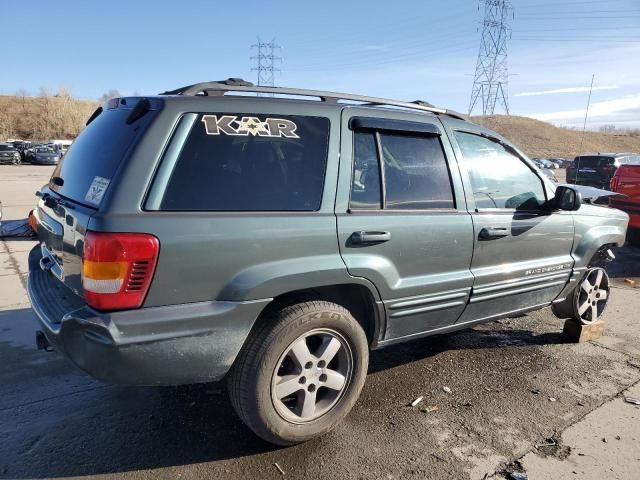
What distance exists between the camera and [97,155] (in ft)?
8.88

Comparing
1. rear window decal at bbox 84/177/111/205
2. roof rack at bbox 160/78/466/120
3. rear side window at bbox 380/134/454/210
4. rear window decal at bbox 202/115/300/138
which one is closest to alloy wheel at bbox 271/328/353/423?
rear side window at bbox 380/134/454/210

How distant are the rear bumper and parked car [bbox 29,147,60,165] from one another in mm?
38535

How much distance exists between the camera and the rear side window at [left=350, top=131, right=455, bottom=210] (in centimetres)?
296

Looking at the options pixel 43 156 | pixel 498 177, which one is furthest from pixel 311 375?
pixel 43 156

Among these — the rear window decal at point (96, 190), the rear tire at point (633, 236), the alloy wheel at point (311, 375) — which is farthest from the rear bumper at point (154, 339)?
the rear tire at point (633, 236)

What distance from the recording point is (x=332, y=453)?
109 inches

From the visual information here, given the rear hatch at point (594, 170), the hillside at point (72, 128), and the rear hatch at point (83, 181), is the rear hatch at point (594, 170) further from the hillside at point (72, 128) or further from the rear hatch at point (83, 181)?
the hillside at point (72, 128)

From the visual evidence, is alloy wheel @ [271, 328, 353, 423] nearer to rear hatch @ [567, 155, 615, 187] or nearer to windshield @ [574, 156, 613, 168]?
rear hatch @ [567, 155, 615, 187]

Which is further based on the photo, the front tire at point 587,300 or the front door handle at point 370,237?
the front tire at point 587,300

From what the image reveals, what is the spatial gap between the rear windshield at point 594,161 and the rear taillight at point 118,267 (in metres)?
19.5

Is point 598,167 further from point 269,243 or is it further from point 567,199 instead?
point 269,243

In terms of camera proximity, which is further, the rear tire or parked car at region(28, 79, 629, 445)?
the rear tire

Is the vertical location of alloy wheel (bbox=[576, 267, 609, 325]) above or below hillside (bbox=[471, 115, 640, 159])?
below

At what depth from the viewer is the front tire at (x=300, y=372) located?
2576 mm
